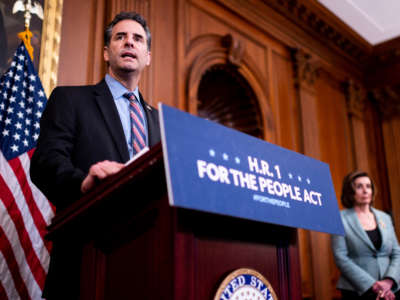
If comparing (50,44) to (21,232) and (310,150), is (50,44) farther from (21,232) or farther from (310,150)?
(310,150)

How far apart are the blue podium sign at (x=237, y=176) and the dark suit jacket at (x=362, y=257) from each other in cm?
250

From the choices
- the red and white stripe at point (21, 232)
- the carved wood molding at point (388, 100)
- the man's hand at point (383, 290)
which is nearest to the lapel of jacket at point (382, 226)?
the man's hand at point (383, 290)

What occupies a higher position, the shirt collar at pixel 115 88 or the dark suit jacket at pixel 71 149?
the shirt collar at pixel 115 88

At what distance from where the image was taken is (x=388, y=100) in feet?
24.1

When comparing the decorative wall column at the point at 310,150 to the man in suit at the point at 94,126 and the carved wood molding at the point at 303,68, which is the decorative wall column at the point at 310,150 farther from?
the man in suit at the point at 94,126

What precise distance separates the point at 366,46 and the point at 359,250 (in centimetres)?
452

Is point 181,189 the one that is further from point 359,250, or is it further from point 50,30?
point 359,250

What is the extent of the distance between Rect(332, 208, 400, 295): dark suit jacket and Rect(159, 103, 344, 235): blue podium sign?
2.50 meters

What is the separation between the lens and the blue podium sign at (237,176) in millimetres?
951

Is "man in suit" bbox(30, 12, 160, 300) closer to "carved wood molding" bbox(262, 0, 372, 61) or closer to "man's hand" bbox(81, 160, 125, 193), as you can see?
"man's hand" bbox(81, 160, 125, 193)

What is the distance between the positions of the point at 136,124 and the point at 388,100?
21.8ft

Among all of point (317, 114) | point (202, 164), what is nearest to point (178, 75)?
point (317, 114)

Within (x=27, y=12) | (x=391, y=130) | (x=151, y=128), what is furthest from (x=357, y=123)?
(x=151, y=128)

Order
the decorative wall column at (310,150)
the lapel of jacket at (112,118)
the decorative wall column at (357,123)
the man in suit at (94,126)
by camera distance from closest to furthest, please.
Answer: the man in suit at (94,126) → the lapel of jacket at (112,118) → the decorative wall column at (310,150) → the decorative wall column at (357,123)
